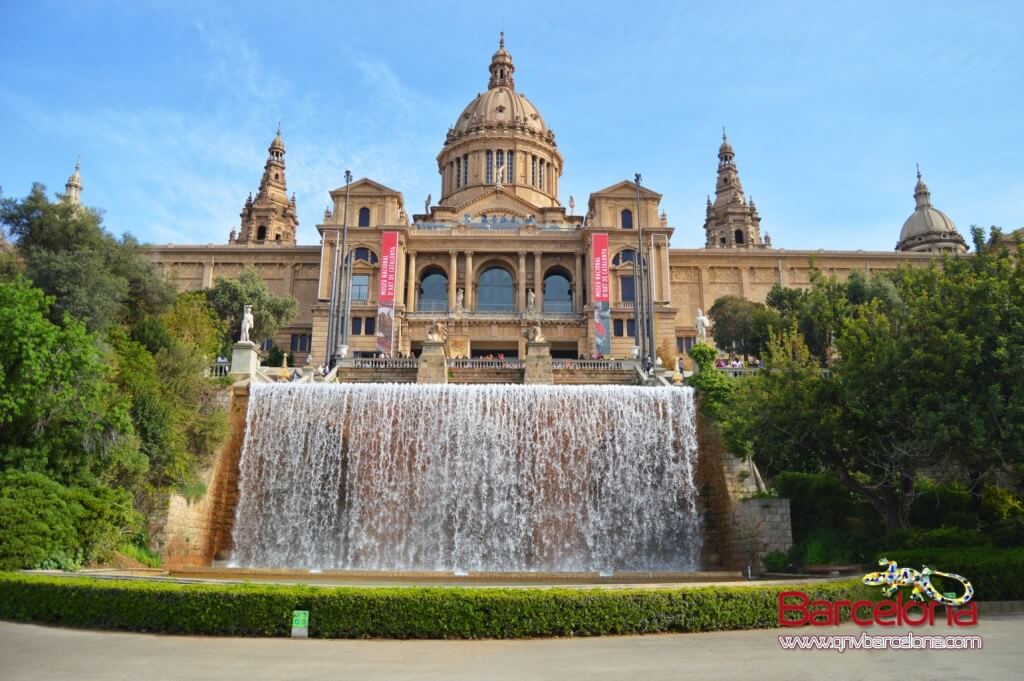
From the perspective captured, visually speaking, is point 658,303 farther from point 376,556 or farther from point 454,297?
A: point 376,556

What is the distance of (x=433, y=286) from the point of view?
169 ft

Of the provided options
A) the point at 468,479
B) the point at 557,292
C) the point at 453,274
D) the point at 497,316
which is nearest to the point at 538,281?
the point at 557,292

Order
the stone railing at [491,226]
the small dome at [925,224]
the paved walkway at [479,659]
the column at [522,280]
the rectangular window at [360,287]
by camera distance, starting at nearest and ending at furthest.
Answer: the paved walkway at [479,659], the rectangular window at [360,287], the column at [522,280], the stone railing at [491,226], the small dome at [925,224]

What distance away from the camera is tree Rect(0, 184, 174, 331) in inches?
854

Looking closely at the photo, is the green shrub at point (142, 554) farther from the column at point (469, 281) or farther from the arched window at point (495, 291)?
the arched window at point (495, 291)

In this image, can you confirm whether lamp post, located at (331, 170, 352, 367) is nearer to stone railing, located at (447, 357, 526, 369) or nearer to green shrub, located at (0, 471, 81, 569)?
stone railing, located at (447, 357, 526, 369)

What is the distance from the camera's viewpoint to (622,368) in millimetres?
29750

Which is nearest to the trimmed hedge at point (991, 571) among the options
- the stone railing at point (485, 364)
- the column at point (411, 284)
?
the stone railing at point (485, 364)

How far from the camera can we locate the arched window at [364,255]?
161 feet

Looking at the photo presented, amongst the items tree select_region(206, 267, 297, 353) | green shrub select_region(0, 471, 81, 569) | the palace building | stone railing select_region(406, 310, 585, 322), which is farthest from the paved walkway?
stone railing select_region(406, 310, 585, 322)

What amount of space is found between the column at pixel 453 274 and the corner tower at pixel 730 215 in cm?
2720

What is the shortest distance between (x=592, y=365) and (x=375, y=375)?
8437 millimetres

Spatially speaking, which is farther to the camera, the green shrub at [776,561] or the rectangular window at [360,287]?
Result: the rectangular window at [360,287]

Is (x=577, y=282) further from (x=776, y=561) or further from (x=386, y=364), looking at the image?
(x=776, y=561)
